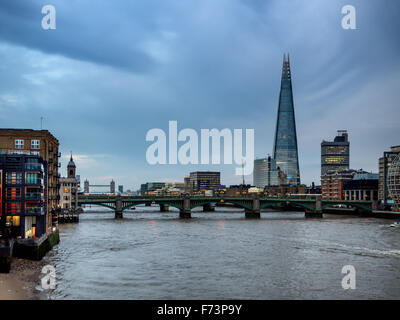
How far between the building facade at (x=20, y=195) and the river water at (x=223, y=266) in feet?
17.3

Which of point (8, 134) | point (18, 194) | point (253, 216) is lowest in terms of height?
point (253, 216)

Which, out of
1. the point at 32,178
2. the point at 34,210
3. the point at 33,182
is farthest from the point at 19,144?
the point at 34,210

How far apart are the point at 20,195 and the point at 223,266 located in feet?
91.1

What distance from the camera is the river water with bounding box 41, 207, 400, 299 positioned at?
128ft

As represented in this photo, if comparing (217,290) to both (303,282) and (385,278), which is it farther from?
(385,278)

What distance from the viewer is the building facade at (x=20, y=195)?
183 feet

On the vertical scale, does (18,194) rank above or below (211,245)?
above

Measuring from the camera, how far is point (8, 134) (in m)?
67.8

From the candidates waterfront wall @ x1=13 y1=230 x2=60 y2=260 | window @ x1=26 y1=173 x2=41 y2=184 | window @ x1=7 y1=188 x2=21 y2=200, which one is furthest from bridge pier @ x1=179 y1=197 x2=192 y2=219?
waterfront wall @ x1=13 y1=230 x2=60 y2=260

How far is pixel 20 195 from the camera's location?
56.5 meters

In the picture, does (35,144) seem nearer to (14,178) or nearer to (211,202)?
(14,178)

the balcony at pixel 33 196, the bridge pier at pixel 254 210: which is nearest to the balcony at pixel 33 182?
the balcony at pixel 33 196

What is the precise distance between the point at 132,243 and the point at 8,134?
26192 mm
